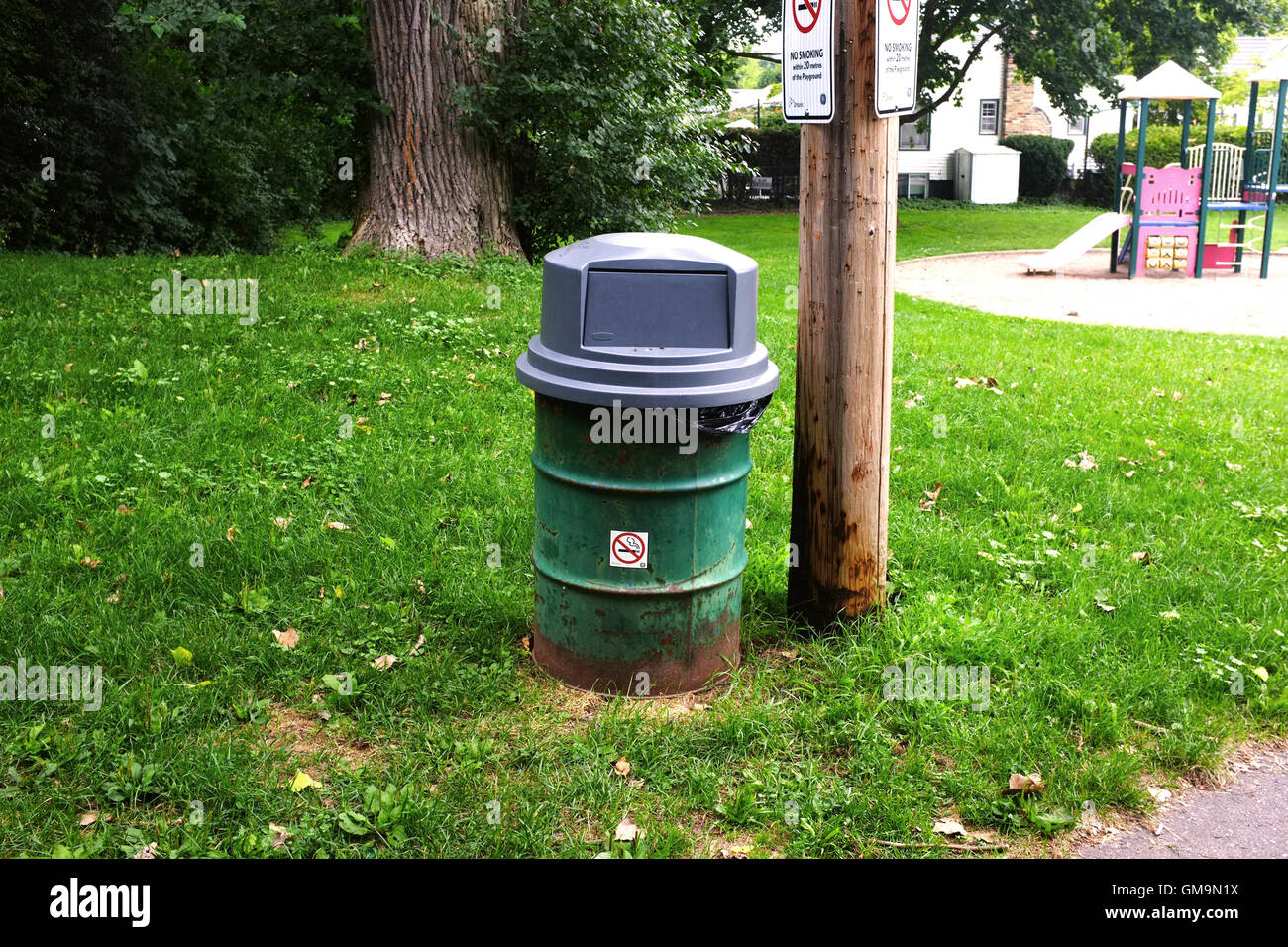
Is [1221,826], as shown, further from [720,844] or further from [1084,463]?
[1084,463]

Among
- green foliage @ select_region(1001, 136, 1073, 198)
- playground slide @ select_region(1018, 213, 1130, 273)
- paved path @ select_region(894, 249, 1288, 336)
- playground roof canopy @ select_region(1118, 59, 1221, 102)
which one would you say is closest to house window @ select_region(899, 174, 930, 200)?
green foliage @ select_region(1001, 136, 1073, 198)

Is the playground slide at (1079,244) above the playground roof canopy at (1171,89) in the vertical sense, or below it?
below

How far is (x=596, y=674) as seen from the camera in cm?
384

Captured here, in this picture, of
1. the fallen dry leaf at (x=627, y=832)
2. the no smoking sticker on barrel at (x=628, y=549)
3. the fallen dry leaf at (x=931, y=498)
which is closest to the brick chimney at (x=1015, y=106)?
the fallen dry leaf at (x=931, y=498)

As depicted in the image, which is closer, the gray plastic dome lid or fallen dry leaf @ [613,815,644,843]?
fallen dry leaf @ [613,815,644,843]

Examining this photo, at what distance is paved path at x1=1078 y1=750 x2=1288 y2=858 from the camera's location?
3.21 meters

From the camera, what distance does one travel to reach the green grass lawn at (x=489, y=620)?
327 cm

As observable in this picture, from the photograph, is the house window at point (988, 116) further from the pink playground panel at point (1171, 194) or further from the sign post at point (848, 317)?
the sign post at point (848, 317)

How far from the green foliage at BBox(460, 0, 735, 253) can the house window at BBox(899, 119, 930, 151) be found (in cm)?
2380

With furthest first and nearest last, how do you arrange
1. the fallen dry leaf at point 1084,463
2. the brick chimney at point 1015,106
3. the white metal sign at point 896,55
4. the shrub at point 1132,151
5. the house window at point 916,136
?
the brick chimney at point 1015,106 → the house window at point 916,136 → the shrub at point 1132,151 → the fallen dry leaf at point 1084,463 → the white metal sign at point 896,55

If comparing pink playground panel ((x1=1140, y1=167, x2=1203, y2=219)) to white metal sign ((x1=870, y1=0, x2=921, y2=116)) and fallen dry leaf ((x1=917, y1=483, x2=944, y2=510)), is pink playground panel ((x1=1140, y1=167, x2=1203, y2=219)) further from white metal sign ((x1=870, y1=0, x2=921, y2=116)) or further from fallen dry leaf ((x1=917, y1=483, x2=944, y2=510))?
white metal sign ((x1=870, y1=0, x2=921, y2=116))

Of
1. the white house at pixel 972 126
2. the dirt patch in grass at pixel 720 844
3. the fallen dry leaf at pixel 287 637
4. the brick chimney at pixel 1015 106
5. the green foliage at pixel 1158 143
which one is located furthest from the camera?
the brick chimney at pixel 1015 106
